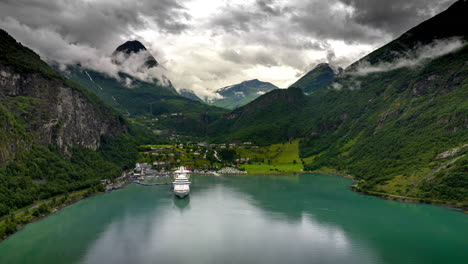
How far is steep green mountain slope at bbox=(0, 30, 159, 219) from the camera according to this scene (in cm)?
7656

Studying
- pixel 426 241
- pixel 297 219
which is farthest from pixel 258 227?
pixel 426 241

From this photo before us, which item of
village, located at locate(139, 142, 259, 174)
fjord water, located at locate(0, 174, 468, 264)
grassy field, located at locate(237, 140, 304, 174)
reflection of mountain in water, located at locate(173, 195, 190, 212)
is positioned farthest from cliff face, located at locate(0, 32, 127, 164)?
grassy field, located at locate(237, 140, 304, 174)

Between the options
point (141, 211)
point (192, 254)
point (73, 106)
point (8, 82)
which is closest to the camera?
point (192, 254)

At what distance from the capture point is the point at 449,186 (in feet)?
264

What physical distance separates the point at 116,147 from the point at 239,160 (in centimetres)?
5950

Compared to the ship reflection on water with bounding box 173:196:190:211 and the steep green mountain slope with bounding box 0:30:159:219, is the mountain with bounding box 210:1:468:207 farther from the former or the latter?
the steep green mountain slope with bounding box 0:30:159:219

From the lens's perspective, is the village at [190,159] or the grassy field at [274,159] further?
the grassy field at [274,159]

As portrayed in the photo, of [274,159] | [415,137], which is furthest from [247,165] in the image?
[415,137]

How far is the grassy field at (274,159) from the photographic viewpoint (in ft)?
485

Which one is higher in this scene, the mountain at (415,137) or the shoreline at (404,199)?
the mountain at (415,137)

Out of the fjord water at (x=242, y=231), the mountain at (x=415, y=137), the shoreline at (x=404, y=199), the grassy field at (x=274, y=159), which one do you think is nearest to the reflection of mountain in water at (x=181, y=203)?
the fjord water at (x=242, y=231)

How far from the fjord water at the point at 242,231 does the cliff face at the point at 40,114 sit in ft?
85.1

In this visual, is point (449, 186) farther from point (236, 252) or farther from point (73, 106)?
point (73, 106)

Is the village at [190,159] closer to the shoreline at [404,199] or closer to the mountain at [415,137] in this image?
the mountain at [415,137]
